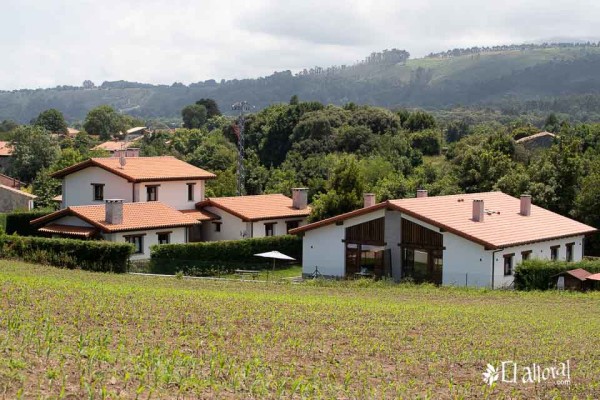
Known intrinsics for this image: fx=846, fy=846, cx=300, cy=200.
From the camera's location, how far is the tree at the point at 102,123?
557 feet

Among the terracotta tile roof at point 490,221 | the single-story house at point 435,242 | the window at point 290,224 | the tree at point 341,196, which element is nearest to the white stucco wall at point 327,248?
the single-story house at point 435,242

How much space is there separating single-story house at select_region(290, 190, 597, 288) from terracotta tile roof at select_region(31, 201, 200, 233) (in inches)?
294

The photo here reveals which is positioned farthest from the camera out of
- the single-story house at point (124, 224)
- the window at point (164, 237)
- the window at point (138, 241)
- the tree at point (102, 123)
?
the tree at point (102, 123)

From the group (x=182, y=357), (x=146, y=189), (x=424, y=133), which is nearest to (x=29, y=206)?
A: (x=146, y=189)

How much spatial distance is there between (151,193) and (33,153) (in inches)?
2072

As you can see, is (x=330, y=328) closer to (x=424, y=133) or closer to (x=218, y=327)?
(x=218, y=327)

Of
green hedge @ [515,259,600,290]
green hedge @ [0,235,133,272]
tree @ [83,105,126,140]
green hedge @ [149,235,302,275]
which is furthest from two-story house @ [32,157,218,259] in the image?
tree @ [83,105,126,140]

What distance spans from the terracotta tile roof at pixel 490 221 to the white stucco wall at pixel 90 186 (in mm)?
13233

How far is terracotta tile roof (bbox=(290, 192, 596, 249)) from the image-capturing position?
40.9 meters

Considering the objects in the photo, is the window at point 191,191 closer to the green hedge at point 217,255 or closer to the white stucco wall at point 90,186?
the white stucco wall at point 90,186

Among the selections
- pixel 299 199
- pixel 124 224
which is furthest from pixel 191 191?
pixel 124 224

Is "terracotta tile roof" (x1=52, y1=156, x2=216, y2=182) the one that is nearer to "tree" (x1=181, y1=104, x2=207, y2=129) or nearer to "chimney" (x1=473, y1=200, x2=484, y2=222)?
"chimney" (x1=473, y1=200, x2=484, y2=222)

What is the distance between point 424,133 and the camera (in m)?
Answer: 106

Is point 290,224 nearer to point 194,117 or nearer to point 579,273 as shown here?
point 579,273
